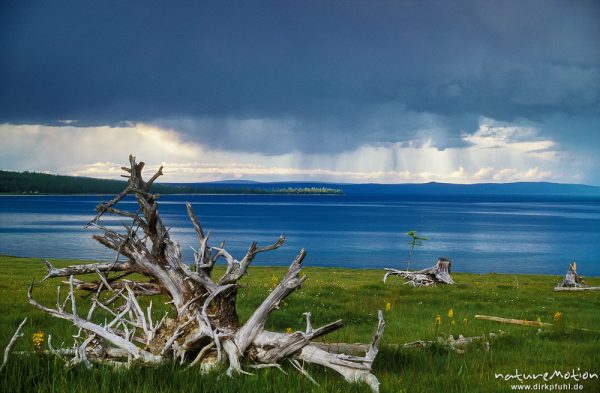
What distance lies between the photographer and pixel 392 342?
464 inches

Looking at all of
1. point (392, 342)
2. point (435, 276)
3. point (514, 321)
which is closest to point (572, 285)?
point (435, 276)

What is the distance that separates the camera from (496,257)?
342 feet

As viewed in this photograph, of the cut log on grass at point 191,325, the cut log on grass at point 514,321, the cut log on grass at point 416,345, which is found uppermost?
the cut log on grass at point 191,325

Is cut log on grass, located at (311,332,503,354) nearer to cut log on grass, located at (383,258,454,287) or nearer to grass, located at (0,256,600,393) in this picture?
grass, located at (0,256,600,393)

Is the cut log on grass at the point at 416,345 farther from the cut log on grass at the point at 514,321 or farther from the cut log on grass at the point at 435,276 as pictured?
the cut log on grass at the point at 435,276

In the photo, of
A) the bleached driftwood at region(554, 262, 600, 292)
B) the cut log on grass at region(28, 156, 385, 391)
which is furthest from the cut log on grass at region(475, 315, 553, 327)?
the bleached driftwood at region(554, 262, 600, 292)

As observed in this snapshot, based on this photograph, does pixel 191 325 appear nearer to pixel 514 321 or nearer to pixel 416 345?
pixel 416 345

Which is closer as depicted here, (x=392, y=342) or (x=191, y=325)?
(x=191, y=325)

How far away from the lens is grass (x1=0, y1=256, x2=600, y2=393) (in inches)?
255

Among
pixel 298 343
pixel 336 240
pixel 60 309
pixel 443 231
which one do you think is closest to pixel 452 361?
pixel 298 343

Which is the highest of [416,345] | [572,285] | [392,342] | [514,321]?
[416,345]

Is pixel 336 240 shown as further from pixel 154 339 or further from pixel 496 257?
pixel 154 339

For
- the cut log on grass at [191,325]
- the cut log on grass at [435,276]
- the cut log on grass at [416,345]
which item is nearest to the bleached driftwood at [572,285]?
the cut log on grass at [435,276]

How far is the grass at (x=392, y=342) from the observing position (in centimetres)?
647
